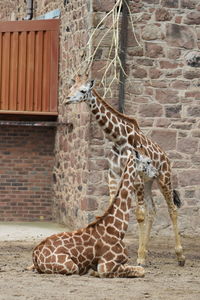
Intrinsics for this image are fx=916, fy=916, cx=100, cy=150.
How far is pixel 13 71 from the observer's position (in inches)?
671

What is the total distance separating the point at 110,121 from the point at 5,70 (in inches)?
218

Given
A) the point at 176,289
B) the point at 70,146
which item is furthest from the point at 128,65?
the point at 176,289

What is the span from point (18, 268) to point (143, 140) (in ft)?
8.15

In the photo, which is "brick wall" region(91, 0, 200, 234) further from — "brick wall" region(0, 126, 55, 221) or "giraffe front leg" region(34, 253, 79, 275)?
"giraffe front leg" region(34, 253, 79, 275)

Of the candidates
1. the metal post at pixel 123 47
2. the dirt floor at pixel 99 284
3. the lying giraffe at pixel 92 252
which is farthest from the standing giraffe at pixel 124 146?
the metal post at pixel 123 47

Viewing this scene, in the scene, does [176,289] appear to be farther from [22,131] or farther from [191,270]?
[22,131]

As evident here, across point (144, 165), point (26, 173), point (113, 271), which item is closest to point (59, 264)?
point (113, 271)

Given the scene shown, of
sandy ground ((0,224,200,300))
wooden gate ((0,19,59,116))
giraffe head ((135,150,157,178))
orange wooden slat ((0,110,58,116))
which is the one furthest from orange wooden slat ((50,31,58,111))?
giraffe head ((135,150,157,178))

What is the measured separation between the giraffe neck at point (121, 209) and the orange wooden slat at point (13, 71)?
658cm

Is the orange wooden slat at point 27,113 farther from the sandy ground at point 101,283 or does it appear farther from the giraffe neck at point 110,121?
the giraffe neck at point 110,121

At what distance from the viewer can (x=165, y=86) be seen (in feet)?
49.9

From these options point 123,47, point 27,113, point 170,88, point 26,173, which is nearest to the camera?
point 123,47

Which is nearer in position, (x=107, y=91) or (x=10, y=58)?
(x=107, y=91)

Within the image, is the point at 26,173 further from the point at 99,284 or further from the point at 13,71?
the point at 99,284
